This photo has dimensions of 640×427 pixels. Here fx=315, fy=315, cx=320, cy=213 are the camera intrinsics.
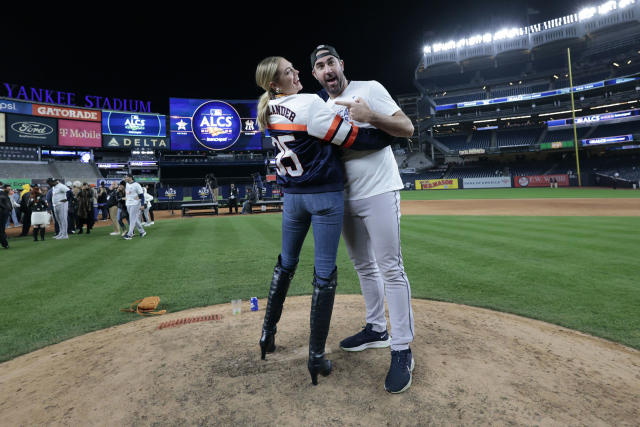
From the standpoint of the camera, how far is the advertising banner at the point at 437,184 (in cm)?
4372

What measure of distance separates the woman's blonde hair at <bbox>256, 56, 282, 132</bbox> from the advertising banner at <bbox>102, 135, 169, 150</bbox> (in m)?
44.5

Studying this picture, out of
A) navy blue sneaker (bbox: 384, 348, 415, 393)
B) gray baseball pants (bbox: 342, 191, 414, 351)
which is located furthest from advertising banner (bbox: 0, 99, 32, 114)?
navy blue sneaker (bbox: 384, 348, 415, 393)

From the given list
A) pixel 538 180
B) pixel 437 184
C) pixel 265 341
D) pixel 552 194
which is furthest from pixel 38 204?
pixel 538 180

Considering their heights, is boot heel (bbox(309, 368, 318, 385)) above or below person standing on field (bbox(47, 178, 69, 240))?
below

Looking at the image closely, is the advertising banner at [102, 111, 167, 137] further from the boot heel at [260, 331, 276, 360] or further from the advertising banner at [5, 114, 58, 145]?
the boot heel at [260, 331, 276, 360]

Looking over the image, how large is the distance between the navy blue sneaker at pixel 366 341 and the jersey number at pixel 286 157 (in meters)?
1.38

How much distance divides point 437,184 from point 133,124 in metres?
41.3

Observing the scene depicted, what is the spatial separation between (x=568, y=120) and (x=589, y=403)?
5684 centimetres

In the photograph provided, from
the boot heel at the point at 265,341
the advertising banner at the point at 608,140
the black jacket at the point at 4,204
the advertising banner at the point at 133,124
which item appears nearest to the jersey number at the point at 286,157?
the boot heel at the point at 265,341

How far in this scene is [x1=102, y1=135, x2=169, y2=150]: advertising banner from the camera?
39.2 metres

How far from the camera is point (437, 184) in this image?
1768 inches

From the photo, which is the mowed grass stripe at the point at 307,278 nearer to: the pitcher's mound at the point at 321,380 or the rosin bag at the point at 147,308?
the rosin bag at the point at 147,308

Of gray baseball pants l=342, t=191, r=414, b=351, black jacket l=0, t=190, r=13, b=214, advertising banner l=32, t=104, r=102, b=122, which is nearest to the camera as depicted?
gray baseball pants l=342, t=191, r=414, b=351

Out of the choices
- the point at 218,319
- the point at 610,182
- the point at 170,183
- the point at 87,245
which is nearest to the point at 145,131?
the point at 170,183
